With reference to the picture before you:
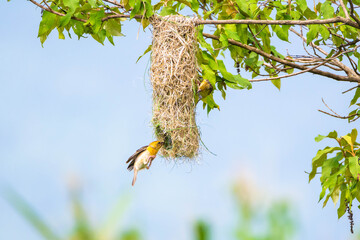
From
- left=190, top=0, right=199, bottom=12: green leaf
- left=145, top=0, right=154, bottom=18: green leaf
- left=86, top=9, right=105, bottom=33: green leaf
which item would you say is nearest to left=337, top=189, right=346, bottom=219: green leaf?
left=190, top=0, right=199, bottom=12: green leaf

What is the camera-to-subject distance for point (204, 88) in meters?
3.86

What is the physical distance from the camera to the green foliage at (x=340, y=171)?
402 cm

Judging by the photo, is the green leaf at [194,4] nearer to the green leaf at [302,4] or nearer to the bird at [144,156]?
the green leaf at [302,4]

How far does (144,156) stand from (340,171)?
1521 millimetres

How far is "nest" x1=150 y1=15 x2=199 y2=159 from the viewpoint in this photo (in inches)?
146

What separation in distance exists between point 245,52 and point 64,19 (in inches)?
69.1

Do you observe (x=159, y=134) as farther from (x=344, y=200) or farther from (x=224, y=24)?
(x=344, y=200)

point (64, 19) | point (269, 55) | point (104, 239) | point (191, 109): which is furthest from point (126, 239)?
point (269, 55)

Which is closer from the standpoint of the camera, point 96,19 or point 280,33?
point 96,19

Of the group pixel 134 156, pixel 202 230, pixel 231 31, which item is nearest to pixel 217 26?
pixel 231 31

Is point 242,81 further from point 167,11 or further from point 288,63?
point 167,11

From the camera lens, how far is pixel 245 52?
4789 millimetres

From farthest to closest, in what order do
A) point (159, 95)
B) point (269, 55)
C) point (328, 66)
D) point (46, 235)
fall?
point (328, 66)
point (269, 55)
point (159, 95)
point (46, 235)

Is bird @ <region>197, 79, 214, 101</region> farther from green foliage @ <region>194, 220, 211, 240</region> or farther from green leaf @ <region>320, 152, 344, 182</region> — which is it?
green foliage @ <region>194, 220, 211, 240</region>
